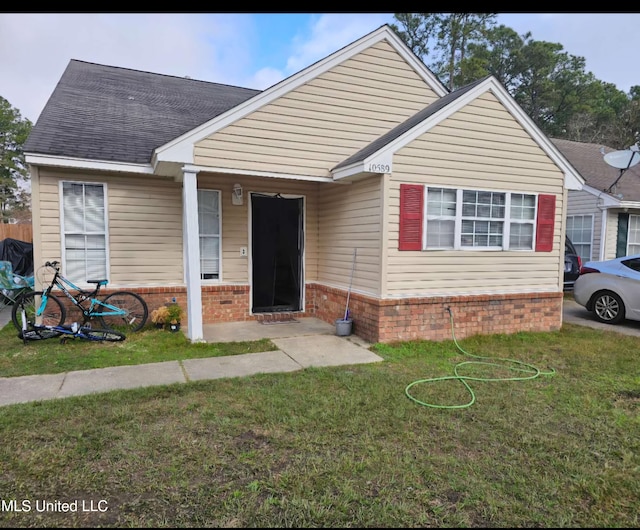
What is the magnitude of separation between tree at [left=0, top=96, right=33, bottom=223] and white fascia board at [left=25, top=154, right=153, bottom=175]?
27443mm

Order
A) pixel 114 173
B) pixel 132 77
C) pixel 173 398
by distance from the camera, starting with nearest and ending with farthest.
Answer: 1. pixel 173 398
2. pixel 114 173
3. pixel 132 77

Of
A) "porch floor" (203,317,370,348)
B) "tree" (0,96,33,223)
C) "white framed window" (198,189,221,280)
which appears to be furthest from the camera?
"tree" (0,96,33,223)

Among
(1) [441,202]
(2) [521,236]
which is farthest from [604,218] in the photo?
(1) [441,202]

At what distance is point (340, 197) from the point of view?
7285 millimetres

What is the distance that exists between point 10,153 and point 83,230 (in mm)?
29869

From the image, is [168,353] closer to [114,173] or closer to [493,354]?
[114,173]

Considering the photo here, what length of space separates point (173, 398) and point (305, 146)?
14.7ft

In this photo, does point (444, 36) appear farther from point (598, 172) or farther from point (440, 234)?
point (440, 234)

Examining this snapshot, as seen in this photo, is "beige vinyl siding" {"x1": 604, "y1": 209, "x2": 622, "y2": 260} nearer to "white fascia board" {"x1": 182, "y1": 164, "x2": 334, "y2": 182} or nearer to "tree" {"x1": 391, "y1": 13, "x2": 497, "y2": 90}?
"white fascia board" {"x1": 182, "y1": 164, "x2": 334, "y2": 182}

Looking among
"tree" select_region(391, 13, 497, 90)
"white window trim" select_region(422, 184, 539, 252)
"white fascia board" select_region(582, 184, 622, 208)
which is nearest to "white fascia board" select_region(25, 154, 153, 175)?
"white window trim" select_region(422, 184, 539, 252)

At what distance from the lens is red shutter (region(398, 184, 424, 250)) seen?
610cm

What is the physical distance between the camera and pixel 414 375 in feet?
15.6

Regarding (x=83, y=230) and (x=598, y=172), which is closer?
(x=83, y=230)
